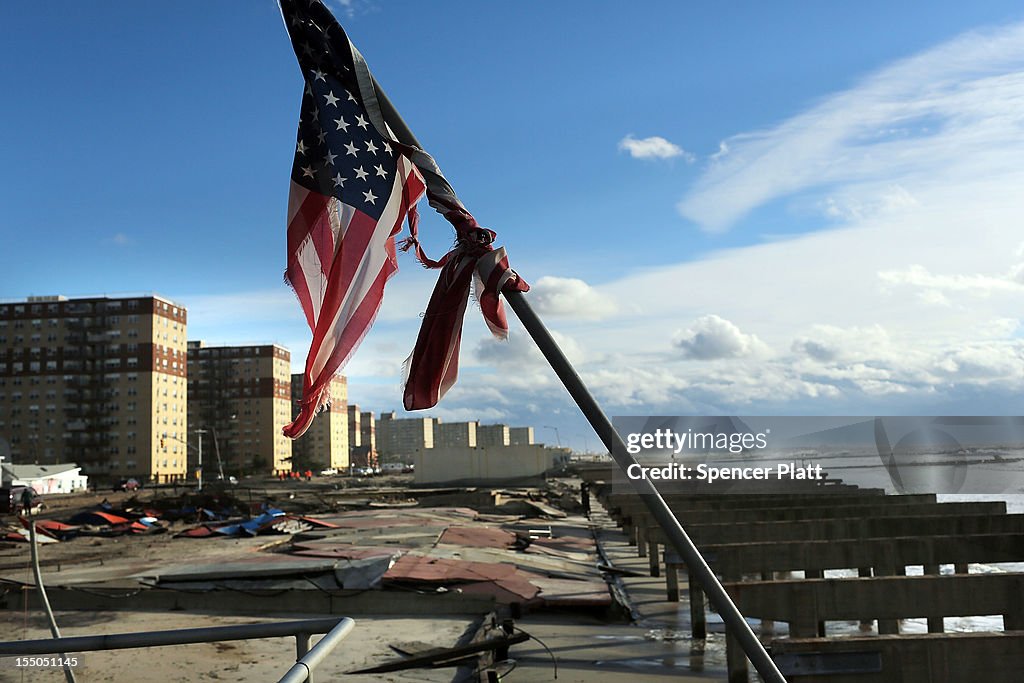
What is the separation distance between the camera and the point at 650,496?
400cm

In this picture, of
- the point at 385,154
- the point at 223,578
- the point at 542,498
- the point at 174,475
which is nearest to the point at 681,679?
the point at 385,154

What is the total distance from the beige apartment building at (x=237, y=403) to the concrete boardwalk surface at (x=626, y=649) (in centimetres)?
15765

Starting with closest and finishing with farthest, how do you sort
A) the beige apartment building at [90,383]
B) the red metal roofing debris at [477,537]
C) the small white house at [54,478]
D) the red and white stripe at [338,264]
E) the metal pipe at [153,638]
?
the metal pipe at [153,638]
the red and white stripe at [338,264]
the red metal roofing debris at [477,537]
the small white house at [54,478]
the beige apartment building at [90,383]

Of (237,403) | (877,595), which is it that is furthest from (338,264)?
(237,403)

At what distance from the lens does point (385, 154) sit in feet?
16.0

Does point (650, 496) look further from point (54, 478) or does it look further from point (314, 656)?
point (54, 478)

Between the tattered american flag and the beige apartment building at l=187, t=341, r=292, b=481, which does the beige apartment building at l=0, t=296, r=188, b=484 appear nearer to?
the beige apartment building at l=187, t=341, r=292, b=481

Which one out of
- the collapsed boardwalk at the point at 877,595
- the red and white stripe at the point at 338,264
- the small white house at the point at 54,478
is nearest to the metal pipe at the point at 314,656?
the red and white stripe at the point at 338,264

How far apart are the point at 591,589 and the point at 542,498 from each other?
38.7 m

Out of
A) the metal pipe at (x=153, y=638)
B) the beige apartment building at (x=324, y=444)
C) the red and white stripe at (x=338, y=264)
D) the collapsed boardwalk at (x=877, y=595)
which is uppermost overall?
the red and white stripe at (x=338, y=264)

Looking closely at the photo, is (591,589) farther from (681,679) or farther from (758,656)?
(758,656)

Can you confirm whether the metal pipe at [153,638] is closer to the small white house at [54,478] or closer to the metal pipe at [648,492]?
the metal pipe at [648,492]

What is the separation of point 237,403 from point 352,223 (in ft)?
561

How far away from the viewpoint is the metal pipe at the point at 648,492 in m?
3.86
